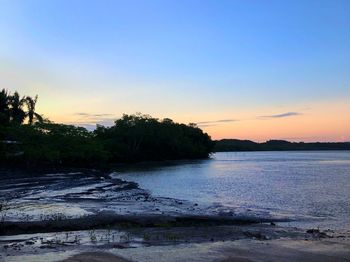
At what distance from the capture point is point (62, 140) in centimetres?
7919

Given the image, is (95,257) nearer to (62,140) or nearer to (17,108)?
(62,140)

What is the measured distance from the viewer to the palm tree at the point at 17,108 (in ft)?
283

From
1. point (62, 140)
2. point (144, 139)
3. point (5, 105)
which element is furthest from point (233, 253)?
point (144, 139)

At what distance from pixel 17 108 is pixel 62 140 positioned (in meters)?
15.0

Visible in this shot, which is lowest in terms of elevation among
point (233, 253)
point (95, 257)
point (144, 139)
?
point (233, 253)

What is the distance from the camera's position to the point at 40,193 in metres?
35.6

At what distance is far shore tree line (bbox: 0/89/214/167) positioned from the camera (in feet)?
232

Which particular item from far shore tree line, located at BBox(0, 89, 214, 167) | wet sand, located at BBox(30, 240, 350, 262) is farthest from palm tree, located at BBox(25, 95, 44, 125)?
wet sand, located at BBox(30, 240, 350, 262)

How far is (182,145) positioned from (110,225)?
147m

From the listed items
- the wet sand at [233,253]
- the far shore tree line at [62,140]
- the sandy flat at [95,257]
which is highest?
the far shore tree line at [62,140]

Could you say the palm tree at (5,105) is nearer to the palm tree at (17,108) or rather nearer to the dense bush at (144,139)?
the palm tree at (17,108)

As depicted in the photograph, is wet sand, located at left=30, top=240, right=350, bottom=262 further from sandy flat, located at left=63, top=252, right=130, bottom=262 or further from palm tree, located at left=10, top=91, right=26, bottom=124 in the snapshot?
palm tree, located at left=10, top=91, right=26, bottom=124

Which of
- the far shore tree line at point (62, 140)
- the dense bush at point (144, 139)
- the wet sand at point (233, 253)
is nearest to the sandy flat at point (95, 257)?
the wet sand at point (233, 253)

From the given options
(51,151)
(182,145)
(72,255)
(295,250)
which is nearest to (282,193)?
(295,250)
